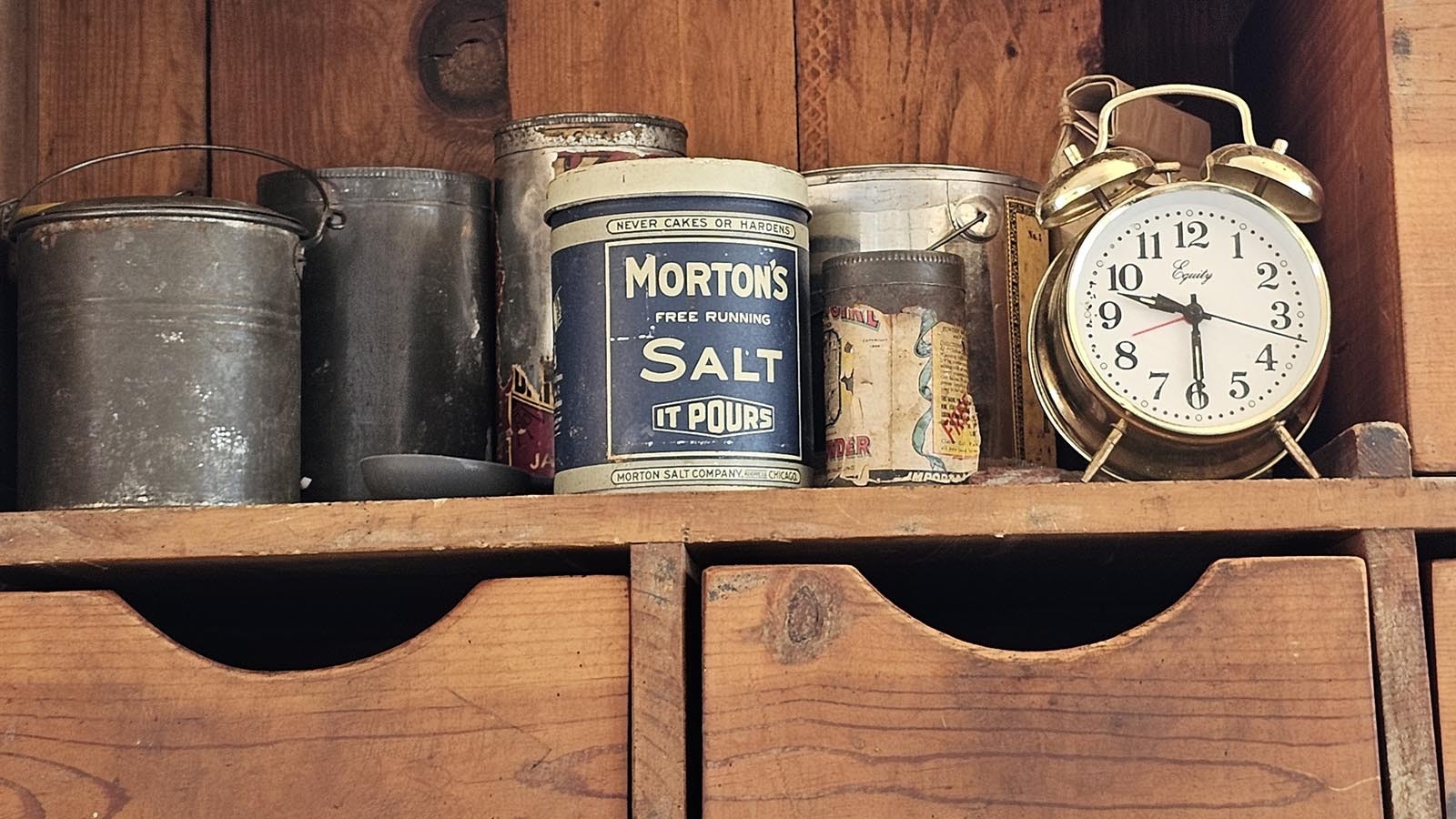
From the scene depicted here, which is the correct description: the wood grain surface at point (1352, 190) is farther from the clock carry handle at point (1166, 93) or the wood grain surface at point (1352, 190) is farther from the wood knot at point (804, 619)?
the wood knot at point (804, 619)

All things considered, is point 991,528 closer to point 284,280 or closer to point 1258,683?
point 1258,683

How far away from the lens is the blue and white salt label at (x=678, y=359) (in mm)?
978

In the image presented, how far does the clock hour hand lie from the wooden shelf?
0.42 ft

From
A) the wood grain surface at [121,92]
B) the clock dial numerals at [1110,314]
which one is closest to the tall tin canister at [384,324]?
the wood grain surface at [121,92]

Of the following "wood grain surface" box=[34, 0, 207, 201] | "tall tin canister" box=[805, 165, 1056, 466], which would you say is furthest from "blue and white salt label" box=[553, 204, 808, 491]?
"wood grain surface" box=[34, 0, 207, 201]

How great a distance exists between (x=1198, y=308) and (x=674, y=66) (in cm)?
49

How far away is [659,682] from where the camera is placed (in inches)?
36.5

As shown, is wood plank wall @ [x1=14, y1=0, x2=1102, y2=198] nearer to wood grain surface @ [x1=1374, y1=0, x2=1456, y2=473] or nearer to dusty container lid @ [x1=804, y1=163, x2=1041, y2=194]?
dusty container lid @ [x1=804, y1=163, x2=1041, y2=194]

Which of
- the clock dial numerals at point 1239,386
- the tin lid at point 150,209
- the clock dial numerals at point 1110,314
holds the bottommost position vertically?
the clock dial numerals at point 1239,386

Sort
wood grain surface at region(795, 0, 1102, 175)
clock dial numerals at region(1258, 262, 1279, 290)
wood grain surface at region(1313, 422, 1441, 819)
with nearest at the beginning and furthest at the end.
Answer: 1. wood grain surface at region(1313, 422, 1441, 819)
2. clock dial numerals at region(1258, 262, 1279, 290)
3. wood grain surface at region(795, 0, 1102, 175)

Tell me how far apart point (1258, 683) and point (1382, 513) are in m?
0.11

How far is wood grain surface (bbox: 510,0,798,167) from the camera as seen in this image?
1.32 meters

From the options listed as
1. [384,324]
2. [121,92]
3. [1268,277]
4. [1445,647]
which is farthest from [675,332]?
[121,92]

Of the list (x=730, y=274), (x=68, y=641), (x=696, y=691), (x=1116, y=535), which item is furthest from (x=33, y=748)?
(x=1116, y=535)
